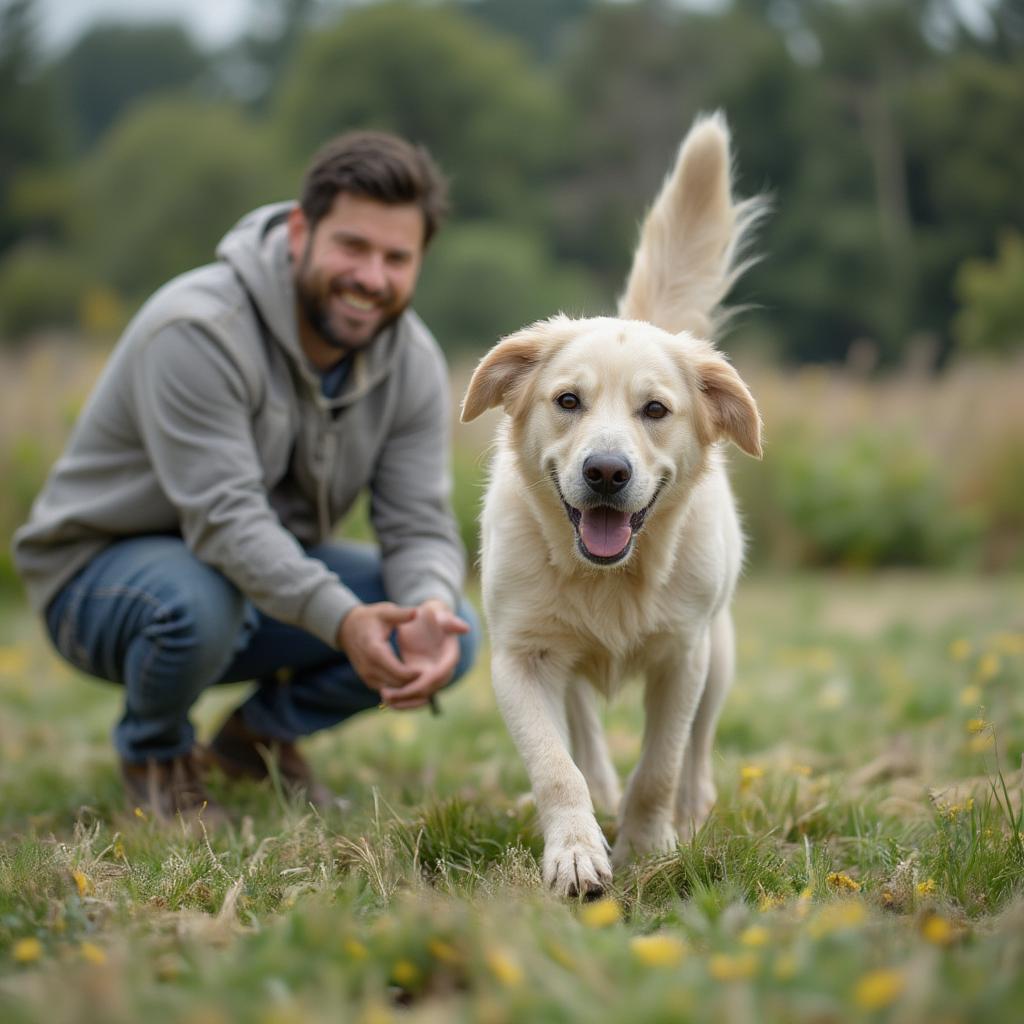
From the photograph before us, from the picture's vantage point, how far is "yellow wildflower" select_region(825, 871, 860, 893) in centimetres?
235

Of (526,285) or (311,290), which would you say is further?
(526,285)

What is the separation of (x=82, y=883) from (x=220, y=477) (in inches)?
52.8

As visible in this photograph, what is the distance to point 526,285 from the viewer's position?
96.4ft

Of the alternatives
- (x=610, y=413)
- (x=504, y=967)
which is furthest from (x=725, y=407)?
(x=504, y=967)

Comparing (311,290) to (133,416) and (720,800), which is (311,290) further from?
(720,800)

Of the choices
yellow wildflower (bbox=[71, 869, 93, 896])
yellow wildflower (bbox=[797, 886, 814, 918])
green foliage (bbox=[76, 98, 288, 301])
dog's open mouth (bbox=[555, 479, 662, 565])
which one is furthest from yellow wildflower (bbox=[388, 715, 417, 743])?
green foliage (bbox=[76, 98, 288, 301])

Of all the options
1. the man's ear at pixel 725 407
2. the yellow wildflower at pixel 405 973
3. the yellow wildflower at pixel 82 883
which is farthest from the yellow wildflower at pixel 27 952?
the man's ear at pixel 725 407

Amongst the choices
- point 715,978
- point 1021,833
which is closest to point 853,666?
point 1021,833

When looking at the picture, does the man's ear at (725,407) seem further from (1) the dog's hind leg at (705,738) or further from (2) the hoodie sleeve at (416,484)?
(2) the hoodie sleeve at (416,484)

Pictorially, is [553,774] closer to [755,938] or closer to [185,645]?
[755,938]

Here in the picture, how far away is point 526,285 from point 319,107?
12.1 metres

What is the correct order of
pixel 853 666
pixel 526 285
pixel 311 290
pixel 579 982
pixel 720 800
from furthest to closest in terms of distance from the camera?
1. pixel 526 285
2. pixel 853 666
3. pixel 311 290
4. pixel 720 800
5. pixel 579 982

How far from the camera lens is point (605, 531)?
109 inches

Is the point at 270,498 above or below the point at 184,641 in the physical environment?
above
